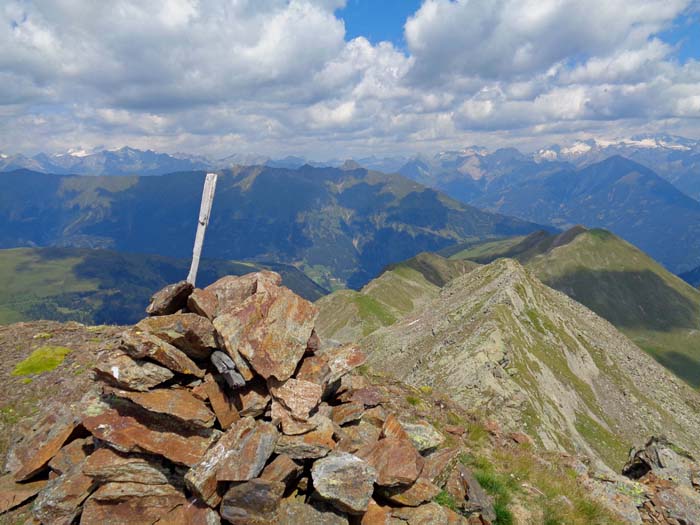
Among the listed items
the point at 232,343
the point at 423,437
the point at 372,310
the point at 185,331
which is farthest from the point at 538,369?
the point at 372,310

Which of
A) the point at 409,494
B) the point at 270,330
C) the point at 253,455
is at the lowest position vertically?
the point at 409,494

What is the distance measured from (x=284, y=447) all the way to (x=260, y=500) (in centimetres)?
163

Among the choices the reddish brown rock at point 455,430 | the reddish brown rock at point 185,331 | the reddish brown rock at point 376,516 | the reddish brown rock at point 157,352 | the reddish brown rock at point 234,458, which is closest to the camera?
the reddish brown rock at point 234,458

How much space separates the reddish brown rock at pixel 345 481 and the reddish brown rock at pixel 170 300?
8209mm

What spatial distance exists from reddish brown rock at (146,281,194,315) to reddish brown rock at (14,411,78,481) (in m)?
5.14

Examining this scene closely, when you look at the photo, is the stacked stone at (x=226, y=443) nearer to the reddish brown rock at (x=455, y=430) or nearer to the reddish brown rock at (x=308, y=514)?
the reddish brown rock at (x=308, y=514)

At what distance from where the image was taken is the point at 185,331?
47.5ft

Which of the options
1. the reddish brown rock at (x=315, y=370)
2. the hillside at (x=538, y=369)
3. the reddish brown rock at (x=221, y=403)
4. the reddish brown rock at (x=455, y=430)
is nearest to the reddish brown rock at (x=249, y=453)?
the reddish brown rock at (x=221, y=403)

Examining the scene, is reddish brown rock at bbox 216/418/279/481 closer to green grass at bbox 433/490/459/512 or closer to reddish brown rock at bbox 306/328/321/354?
reddish brown rock at bbox 306/328/321/354

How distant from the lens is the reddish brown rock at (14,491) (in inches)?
547

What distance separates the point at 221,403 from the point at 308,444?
3.45m

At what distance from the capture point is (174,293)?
1600 centimetres

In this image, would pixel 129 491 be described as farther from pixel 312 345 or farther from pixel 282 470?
pixel 312 345

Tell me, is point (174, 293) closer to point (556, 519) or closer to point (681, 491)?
point (556, 519)
